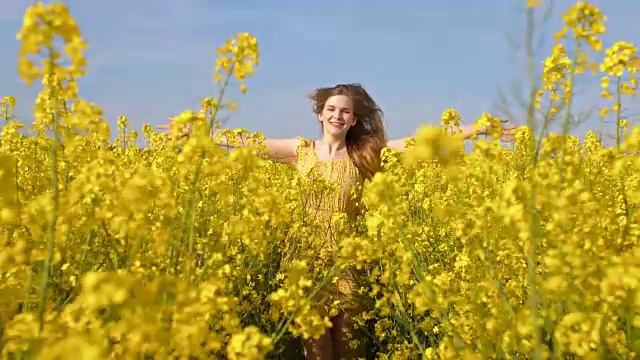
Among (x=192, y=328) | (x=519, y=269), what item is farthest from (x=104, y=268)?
(x=519, y=269)

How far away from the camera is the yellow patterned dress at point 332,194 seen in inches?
172

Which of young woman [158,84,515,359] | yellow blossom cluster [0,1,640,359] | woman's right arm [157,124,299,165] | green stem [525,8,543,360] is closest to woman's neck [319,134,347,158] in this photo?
young woman [158,84,515,359]

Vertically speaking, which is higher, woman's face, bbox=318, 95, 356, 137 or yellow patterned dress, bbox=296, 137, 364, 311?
woman's face, bbox=318, 95, 356, 137

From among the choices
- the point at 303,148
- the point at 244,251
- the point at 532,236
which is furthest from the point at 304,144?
the point at 532,236

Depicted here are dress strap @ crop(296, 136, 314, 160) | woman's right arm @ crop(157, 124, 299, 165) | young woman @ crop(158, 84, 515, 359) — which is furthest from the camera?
woman's right arm @ crop(157, 124, 299, 165)

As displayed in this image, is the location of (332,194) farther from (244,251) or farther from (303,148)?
(244,251)

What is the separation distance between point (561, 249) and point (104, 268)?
195 cm

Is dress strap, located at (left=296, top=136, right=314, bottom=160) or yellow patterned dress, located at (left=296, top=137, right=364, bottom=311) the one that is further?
dress strap, located at (left=296, top=136, right=314, bottom=160)

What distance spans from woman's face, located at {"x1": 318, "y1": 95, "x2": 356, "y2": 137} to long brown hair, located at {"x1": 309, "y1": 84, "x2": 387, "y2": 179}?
0.39 ft

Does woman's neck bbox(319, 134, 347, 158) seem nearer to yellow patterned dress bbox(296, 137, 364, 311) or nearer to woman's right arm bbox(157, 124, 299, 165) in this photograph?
yellow patterned dress bbox(296, 137, 364, 311)

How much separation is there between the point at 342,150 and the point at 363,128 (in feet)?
1.00

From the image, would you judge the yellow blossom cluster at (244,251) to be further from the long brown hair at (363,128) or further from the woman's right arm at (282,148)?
the woman's right arm at (282,148)

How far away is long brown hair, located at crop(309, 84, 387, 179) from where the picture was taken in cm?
465

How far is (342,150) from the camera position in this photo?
4.66 m
